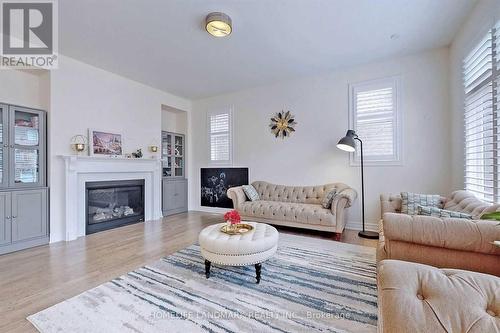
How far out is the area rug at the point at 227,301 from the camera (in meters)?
1.60

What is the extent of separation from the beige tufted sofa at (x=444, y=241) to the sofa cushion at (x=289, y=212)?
1.74 metres

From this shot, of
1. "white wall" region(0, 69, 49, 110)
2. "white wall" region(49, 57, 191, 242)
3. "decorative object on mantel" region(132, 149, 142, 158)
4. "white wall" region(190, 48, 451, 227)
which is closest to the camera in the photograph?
"white wall" region(0, 69, 49, 110)

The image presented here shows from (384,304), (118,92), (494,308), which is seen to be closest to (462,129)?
(494,308)

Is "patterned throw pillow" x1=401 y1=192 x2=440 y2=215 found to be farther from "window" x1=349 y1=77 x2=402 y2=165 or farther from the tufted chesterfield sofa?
"window" x1=349 y1=77 x2=402 y2=165

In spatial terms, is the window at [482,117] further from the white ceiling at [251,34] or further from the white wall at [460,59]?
the white ceiling at [251,34]

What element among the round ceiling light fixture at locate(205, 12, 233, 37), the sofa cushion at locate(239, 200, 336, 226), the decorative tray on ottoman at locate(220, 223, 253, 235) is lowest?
the sofa cushion at locate(239, 200, 336, 226)

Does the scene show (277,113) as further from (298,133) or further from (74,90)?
(74,90)

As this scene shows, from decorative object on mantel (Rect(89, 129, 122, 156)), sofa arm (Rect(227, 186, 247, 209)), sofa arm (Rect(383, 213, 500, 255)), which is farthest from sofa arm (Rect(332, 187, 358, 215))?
decorative object on mantel (Rect(89, 129, 122, 156))

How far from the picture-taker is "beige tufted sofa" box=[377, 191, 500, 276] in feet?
4.69

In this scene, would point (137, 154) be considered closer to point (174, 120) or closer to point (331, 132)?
point (174, 120)

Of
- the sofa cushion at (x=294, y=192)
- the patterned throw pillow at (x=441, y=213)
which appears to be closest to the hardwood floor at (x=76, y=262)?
the sofa cushion at (x=294, y=192)

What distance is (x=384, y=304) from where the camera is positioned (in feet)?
3.21

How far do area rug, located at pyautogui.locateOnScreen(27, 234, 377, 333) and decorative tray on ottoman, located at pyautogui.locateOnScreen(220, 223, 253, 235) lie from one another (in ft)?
1.36

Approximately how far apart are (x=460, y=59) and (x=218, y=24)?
3129 mm
